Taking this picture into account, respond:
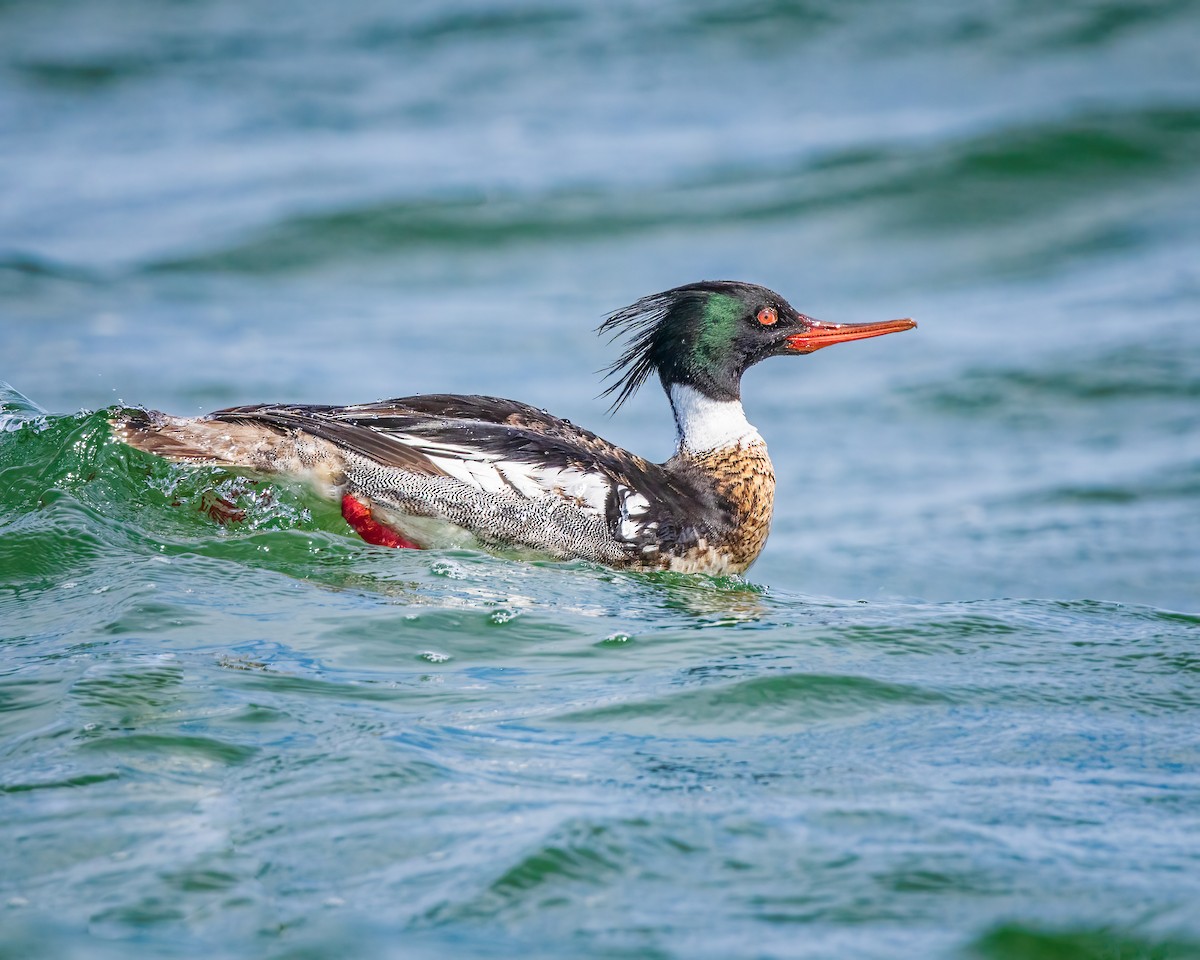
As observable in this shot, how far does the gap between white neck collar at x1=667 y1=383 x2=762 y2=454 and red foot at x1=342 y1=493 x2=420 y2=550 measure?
1733 mm

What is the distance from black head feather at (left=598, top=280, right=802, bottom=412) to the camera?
7.90 metres

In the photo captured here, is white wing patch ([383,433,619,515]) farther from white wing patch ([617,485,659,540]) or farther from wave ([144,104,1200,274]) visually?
wave ([144,104,1200,274])

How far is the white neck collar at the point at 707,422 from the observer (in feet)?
26.5

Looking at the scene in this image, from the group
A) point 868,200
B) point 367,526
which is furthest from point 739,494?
point 868,200

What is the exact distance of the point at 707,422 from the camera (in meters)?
8.09

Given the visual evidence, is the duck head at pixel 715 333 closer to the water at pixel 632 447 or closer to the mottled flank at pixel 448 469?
the mottled flank at pixel 448 469

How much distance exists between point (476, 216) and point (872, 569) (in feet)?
25.1

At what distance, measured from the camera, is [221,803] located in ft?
13.4

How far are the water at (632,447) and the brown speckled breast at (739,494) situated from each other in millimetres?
451

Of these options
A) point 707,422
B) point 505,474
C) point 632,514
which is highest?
point 707,422

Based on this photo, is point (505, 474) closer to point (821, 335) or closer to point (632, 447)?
point (821, 335)

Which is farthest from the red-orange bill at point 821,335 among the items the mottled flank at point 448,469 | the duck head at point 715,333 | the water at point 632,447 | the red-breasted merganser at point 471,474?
the water at point 632,447

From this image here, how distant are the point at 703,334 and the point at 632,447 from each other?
12.6 feet

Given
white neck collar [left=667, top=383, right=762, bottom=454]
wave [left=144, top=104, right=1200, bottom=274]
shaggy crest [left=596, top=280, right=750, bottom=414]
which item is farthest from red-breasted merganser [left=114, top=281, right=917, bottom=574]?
wave [left=144, top=104, right=1200, bottom=274]
